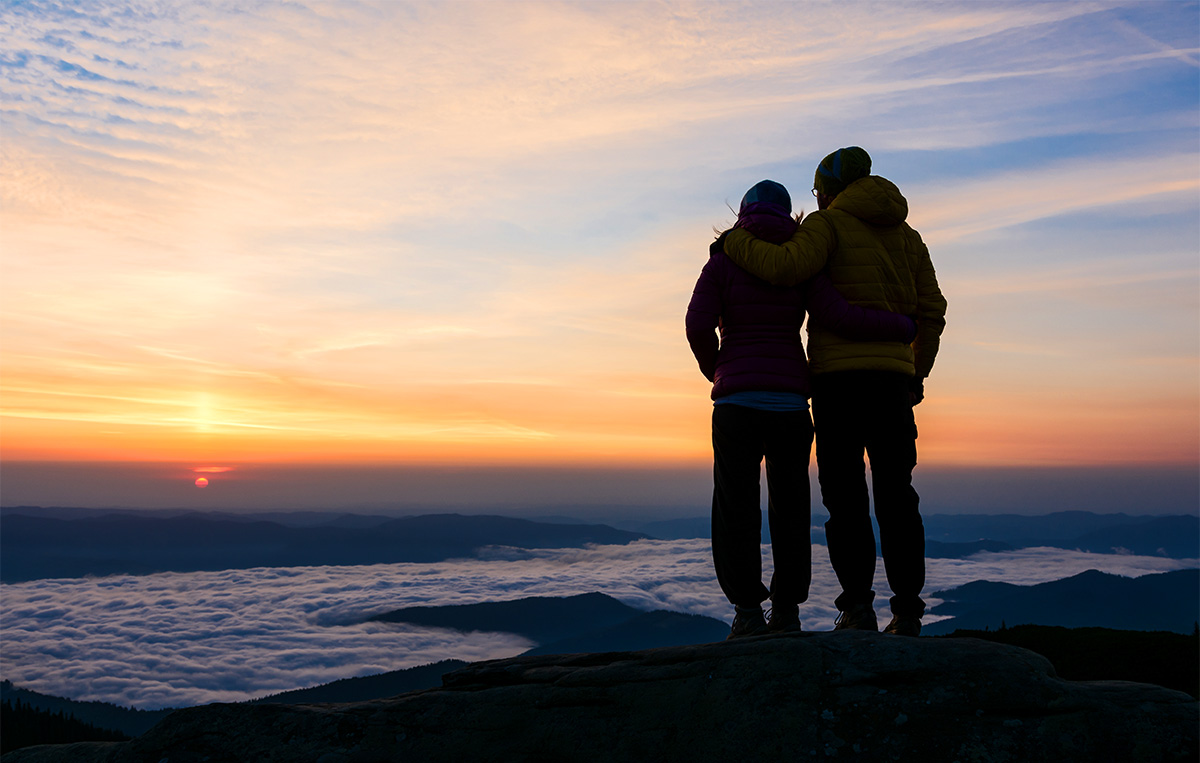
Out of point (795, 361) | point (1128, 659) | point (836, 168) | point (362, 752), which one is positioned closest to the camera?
point (362, 752)

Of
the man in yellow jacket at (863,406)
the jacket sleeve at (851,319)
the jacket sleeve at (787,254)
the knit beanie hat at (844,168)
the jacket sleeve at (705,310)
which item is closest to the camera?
the jacket sleeve at (787,254)

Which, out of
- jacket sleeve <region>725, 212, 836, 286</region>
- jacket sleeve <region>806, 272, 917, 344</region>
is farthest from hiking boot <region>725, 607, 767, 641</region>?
jacket sleeve <region>725, 212, 836, 286</region>

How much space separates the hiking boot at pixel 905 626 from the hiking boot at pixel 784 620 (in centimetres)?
92

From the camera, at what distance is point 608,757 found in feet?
19.4

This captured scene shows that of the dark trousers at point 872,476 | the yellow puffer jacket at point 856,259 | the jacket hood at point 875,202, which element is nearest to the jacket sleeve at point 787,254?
the yellow puffer jacket at point 856,259

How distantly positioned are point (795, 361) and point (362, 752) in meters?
5.57

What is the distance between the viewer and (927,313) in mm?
8227

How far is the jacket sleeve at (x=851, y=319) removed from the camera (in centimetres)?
737

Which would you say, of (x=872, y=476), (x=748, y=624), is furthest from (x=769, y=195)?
(x=748, y=624)

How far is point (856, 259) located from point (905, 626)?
12.8ft

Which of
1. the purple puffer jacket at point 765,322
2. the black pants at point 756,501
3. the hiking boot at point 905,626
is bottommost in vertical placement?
the hiking boot at point 905,626

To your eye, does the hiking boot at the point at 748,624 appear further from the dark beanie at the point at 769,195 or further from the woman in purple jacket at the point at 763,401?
the dark beanie at the point at 769,195

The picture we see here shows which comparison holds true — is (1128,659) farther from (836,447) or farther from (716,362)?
(716,362)

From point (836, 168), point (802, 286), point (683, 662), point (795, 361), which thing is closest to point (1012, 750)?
point (683, 662)
